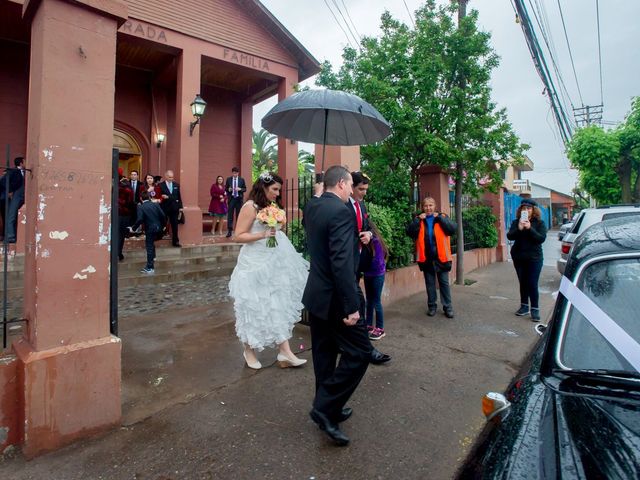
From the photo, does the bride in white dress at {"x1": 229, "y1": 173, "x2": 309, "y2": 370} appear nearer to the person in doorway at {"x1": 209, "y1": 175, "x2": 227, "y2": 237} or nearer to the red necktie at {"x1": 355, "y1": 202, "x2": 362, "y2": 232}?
the red necktie at {"x1": 355, "y1": 202, "x2": 362, "y2": 232}

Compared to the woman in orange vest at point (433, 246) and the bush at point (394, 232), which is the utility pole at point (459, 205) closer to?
the bush at point (394, 232)

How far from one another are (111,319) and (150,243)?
4284 millimetres

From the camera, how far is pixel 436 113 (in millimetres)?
7062

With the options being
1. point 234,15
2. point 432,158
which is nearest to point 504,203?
point 432,158

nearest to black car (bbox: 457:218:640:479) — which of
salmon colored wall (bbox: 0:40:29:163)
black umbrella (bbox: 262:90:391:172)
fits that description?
black umbrella (bbox: 262:90:391:172)

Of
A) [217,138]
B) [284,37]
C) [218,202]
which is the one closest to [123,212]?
[218,202]

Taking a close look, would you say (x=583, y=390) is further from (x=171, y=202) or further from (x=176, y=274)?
(x=171, y=202)

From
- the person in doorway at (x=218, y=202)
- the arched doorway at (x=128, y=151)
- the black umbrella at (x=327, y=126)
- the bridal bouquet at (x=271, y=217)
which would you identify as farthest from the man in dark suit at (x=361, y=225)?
the arched doorway at (x=128, y=151)

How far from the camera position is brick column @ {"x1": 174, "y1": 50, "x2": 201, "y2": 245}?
9406 millimetres

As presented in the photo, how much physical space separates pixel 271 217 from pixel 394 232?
3.37 meters

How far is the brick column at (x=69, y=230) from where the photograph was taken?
8.07 ft

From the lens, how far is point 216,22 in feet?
34.3

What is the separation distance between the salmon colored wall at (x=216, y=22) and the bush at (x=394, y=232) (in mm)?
7266

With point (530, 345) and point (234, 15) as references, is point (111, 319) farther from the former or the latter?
point (234, 15)
